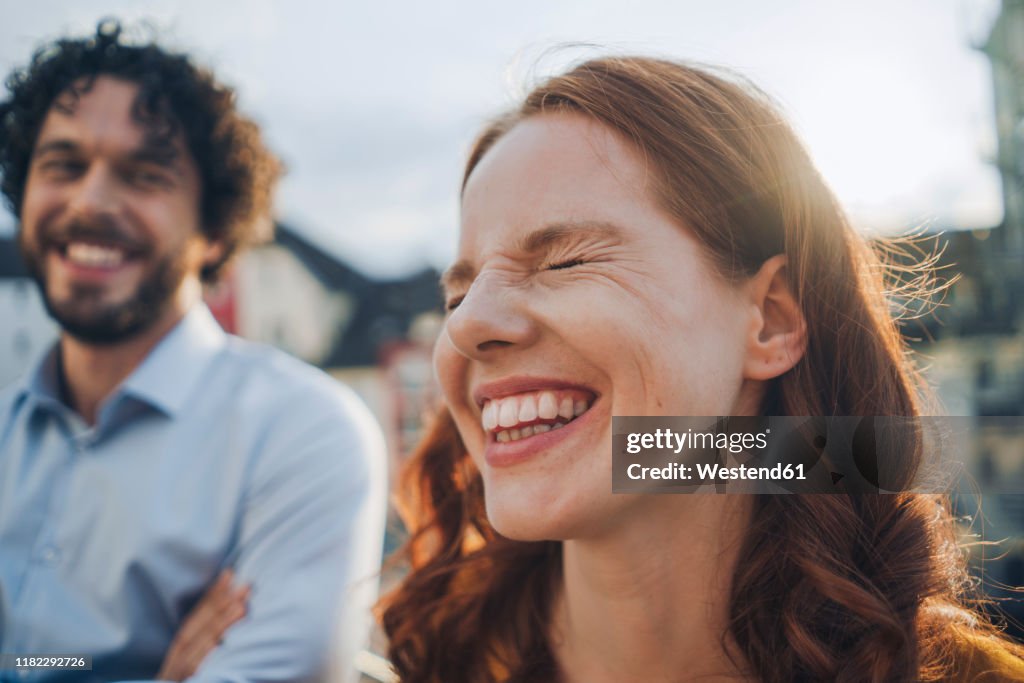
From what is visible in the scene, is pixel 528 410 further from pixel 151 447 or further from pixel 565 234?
pixel 151 447

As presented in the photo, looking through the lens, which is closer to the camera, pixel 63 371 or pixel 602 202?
pixel 602 202

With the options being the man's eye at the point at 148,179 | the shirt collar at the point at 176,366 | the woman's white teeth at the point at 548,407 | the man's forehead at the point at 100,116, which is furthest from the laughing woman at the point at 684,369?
the man's forehead at the point at 100,116

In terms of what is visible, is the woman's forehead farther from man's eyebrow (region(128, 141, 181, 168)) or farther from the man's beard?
man's eyebrow (region(128, 141, 181, 168))

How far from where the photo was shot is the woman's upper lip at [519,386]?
1.41 m

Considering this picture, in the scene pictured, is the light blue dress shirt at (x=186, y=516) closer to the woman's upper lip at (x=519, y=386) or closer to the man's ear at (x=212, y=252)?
the man's ear at (x=212, y=252)

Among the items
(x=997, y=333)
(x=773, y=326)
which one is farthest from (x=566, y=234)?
(x=997, y=333)

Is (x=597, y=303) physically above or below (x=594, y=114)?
below

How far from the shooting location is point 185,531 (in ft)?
7.26

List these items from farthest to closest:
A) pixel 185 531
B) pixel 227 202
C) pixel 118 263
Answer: pixel 227 202 → pixel 118 263 → pixel 185 531

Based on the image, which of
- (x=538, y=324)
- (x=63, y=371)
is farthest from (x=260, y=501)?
(x=538, y=324)

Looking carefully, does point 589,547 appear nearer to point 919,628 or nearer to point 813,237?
point 919,628

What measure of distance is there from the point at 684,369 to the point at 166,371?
198 centimetres

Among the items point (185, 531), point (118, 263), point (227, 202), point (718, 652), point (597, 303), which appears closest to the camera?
point (597, 303)

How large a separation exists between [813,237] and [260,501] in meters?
1.81
